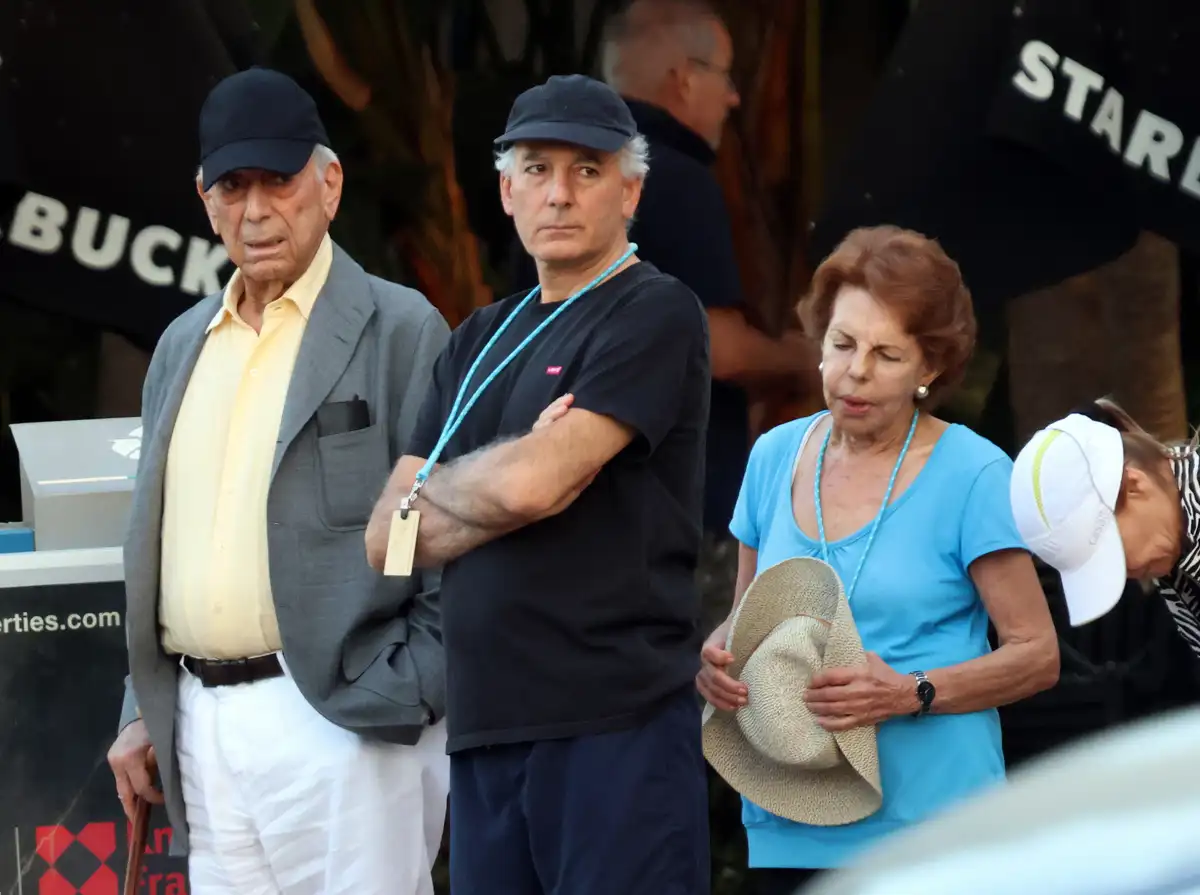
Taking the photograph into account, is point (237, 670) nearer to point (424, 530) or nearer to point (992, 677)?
point (424, 530)

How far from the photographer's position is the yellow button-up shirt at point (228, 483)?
3314 mm

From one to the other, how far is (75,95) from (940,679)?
2410 millimetres

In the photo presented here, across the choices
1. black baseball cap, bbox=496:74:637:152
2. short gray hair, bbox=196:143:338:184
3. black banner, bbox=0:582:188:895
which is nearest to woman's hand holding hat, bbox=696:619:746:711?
black baseball cap, bbox=496:74:637:152

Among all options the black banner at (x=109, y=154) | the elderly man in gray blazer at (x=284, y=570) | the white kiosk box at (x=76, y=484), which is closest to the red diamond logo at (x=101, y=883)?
the elderly man in gray blazer at (x=284, y=570)

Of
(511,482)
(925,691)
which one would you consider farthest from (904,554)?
(511,482)

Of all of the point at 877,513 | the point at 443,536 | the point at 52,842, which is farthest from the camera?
the point at 52,842

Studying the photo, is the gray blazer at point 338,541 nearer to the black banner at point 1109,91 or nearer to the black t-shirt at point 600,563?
the black t-shirt at point 600,563

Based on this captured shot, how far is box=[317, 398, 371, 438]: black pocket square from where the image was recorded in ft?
10.9

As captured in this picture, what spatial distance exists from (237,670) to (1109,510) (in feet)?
4.86

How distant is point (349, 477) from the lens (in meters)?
3.31

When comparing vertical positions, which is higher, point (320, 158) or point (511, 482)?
point (320, 158)

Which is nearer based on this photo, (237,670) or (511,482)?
(511,482)

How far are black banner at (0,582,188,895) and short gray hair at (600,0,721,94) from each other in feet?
5.47

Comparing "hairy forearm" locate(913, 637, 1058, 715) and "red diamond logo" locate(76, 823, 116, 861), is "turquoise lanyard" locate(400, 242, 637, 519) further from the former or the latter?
"red diamond logo" locate(76, 823, 116, 861)
